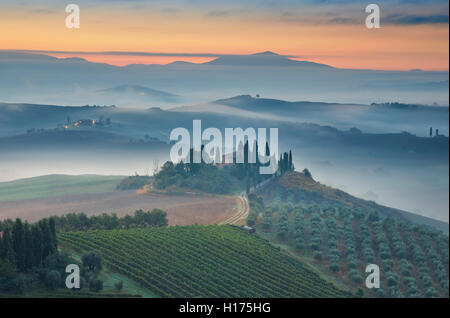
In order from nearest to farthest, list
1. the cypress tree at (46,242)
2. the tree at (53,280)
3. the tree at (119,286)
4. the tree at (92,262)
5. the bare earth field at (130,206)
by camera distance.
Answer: the tree at (53,280)
the tree at (119,286)
the cypress tree at (46,242)
the tree at (92,262)
the bare earth field at (130,206)

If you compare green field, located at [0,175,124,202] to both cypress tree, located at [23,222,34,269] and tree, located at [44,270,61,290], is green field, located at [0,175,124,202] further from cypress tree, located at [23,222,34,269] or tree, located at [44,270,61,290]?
tree, located at [44,270,61,290]

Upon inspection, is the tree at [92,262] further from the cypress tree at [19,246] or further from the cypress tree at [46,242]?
the cypress tree at [19,246]

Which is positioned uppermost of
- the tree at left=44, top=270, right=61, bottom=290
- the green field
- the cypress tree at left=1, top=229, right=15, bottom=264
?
the cypress tree at left=1, top=229, right=15, bottom=264

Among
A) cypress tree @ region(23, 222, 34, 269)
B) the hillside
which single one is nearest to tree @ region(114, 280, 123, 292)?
cypress tree @ region(23, 222, 34, 269)

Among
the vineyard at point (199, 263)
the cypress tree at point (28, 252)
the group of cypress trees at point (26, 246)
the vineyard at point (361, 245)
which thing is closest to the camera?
the group of cypress trees at point (26, 246)

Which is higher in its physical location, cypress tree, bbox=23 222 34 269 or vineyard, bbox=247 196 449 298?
cypress tree, bbox=23 222 34 269

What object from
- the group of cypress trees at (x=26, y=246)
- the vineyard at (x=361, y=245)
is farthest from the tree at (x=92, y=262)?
the vineyard at (x=361, y=245)
